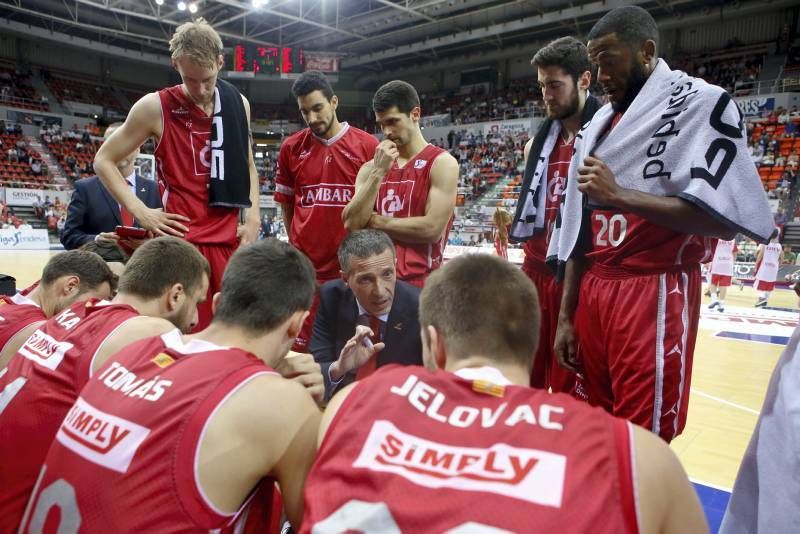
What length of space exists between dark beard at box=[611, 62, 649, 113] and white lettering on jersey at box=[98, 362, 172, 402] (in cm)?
202

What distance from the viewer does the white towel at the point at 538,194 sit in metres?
3.06

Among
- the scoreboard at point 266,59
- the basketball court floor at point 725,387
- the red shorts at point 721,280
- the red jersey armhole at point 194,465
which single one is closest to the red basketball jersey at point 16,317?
the red jersey armhole at point 194,465

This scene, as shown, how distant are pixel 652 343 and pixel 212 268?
7.03 feet

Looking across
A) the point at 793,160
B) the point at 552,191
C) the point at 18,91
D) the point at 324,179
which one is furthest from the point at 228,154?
the point at 18,91

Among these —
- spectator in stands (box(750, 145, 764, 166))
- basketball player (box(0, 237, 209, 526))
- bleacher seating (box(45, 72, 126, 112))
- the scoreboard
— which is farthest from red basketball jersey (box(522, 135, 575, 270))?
bleacher seating (box(45, 72, 126, 112))

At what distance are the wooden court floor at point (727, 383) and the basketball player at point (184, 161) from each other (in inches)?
119

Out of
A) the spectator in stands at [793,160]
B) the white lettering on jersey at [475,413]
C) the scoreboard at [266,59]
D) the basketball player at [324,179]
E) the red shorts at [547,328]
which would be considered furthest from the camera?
the scoreboard at [266,59]

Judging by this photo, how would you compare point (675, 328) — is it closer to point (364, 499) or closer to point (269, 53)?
point (364, 499)

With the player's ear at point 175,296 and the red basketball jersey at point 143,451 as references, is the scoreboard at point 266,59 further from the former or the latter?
the red basketball jersey at point 143,451

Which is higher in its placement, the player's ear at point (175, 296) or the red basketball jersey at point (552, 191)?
the red basketball jersey at point (552, 191)

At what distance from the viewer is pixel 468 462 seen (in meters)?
1.06

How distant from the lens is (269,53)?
27.6 meters

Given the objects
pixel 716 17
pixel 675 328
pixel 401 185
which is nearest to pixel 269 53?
pixel 716 17

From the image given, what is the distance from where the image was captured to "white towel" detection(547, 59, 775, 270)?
1.99m
